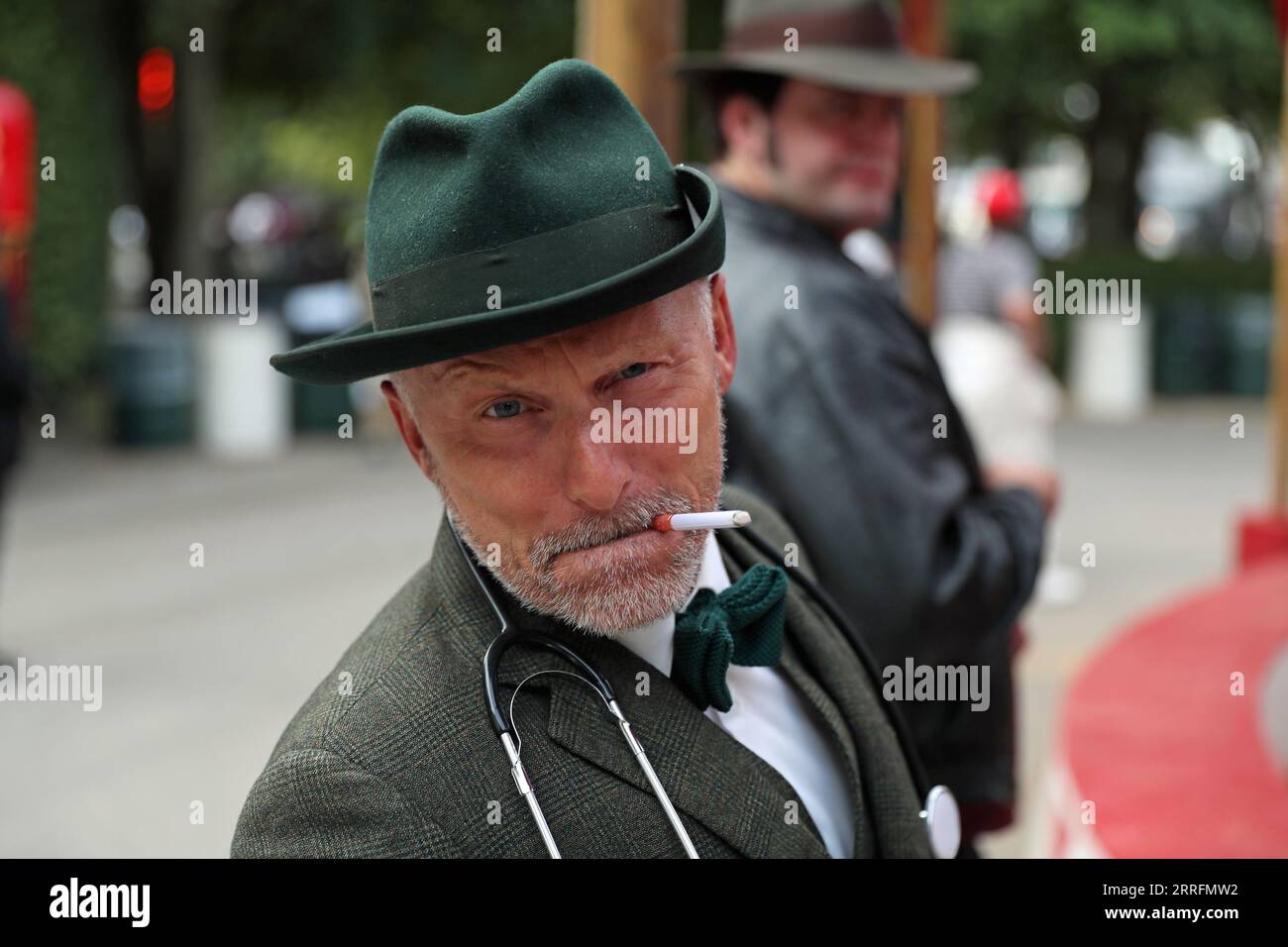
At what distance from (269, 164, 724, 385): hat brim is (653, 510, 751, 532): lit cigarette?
19cm

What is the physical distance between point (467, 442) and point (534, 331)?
135 millimetres

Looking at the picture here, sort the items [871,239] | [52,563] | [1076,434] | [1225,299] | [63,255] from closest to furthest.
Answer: [871,239]
[52,563]
[63,255]
[1076,434]
[1225,299]

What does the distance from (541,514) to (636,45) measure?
1316 mm

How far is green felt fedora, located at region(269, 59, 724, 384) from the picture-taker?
136 cm

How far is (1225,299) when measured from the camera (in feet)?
54.2

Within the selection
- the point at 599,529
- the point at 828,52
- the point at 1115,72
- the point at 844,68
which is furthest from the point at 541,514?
the point at 1115,72

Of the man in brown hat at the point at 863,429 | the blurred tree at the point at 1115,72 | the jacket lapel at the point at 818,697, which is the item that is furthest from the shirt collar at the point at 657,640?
the blurred tree at the point at 1115,72

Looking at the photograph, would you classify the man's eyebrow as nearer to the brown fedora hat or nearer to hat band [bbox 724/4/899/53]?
the brown fedora hat

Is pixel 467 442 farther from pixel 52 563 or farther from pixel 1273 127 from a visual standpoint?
pixel 1273 127

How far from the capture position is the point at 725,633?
1.55 m

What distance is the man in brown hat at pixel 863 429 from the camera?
8.05 ft

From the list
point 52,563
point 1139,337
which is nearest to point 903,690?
point 52,563

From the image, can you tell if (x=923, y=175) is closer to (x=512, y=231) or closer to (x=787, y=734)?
(x=787, y=734)

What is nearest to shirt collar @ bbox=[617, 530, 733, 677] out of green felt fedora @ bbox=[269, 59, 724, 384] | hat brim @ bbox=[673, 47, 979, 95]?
green felt fedora @ bbox=[269, 59, 724, 384]
